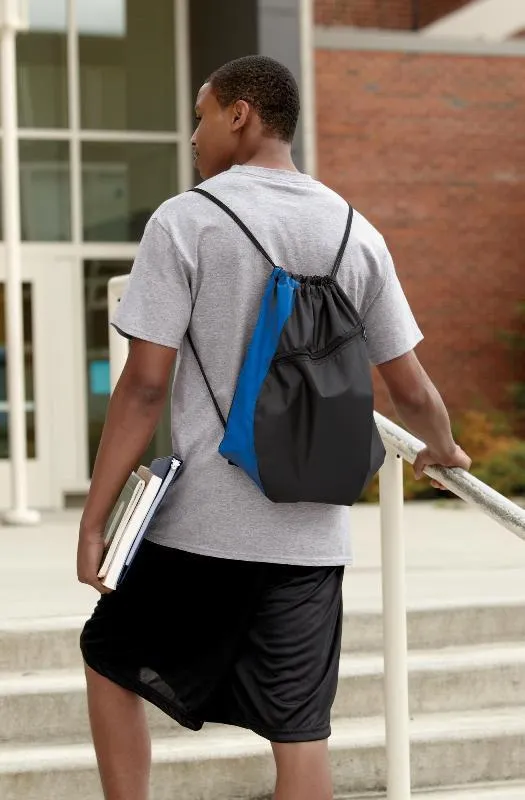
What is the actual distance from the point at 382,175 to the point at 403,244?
2.07ft

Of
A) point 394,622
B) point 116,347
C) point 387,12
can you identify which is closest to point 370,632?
point 394,622

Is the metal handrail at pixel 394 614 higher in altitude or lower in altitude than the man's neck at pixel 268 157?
lower

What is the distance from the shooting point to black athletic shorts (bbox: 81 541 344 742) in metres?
2.50

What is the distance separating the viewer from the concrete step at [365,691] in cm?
417

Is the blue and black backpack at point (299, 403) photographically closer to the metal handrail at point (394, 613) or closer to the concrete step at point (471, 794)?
the metal handrail at point (394, 613)

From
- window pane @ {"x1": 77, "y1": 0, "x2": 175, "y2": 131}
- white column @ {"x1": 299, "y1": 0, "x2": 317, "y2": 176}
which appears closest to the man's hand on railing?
white column @ {"x1": 299, "y1": 0, "x2": 317, "y2": 176}

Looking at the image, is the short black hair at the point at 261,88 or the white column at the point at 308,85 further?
the white column at the point at 308,85

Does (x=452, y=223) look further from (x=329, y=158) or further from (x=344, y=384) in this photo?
(x=344, y=384)

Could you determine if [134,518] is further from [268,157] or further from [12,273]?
[12,273]

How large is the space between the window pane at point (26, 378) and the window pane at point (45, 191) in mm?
484

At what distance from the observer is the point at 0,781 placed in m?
3.85

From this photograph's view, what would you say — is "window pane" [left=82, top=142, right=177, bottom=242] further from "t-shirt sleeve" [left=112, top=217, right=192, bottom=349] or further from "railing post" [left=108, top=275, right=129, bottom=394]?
"t-shirt sleeve" [left=112, top=217, right=192, bottom=349]

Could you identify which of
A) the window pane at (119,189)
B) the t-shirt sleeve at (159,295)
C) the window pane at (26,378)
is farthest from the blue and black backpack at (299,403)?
the window pane at (119,189)

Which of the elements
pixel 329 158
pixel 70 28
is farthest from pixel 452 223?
pixel 70 28
